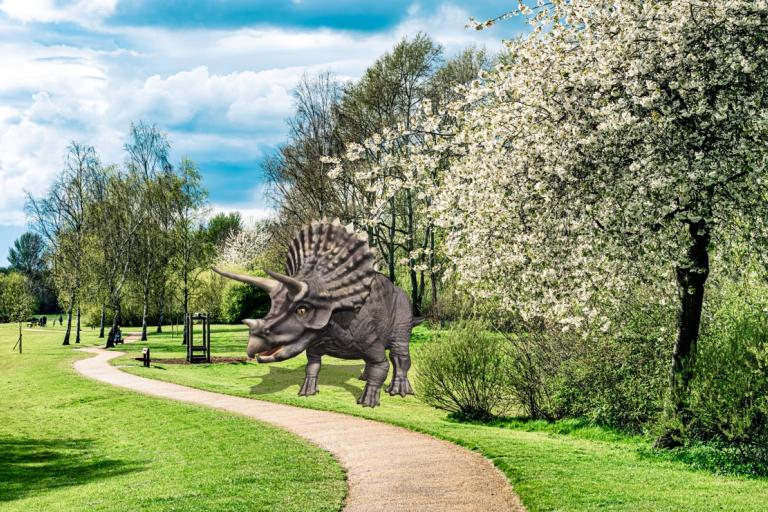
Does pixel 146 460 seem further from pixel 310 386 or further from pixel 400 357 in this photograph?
pixel 400 357

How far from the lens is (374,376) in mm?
14016

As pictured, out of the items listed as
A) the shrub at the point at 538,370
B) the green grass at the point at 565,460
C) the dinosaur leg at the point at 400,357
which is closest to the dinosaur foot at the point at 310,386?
the dinosaur leg at the point at 400,357

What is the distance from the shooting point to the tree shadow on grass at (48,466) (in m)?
14.7

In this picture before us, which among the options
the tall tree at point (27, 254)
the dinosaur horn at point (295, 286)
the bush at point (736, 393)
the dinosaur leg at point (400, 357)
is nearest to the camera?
the dinosaur horn at point (295, 286)

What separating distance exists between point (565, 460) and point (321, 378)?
8.35 meters

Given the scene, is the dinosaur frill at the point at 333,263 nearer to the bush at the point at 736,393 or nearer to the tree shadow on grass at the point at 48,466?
the tree shadow on grass at the point at 48,466

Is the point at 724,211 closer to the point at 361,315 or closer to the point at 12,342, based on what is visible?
the point at 361,315

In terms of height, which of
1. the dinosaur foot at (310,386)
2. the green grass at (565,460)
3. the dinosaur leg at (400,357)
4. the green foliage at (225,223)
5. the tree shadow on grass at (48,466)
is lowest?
the tree shadow on grass at (48,466)

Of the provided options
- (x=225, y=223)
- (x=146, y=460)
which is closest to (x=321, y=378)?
(x=146, y=460)

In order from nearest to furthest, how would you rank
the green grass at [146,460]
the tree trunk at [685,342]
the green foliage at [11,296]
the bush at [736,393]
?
the green grass at [146,460] < the bush at [736,393] < the tree trunk at [685,342] < the green foliage at [11,296]

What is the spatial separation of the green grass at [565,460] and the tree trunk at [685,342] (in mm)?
706

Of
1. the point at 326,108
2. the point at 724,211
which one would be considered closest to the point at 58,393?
the point at 326,108

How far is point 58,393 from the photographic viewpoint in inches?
1051

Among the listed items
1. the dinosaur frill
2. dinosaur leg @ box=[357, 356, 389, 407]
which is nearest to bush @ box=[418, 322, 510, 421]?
dinosaur leg @ box=[357, 356, 389, 407]
